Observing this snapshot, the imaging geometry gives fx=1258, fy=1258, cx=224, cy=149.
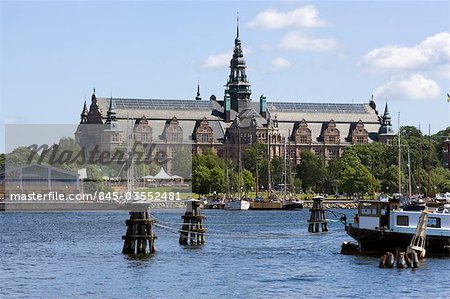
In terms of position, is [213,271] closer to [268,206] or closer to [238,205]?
[268,206]

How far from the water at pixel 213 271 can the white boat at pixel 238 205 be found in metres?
81.1

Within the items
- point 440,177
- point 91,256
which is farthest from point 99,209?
point 91,256

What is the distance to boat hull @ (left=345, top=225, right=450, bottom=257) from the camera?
2751 inches

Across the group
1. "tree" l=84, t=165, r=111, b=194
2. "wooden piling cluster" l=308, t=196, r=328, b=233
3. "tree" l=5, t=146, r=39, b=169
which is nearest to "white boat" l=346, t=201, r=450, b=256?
"wooden piling cluster" l=308, t=196, r=328, b=233

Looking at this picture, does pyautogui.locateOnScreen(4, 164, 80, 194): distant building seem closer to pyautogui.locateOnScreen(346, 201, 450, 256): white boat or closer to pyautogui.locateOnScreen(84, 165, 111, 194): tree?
pyautogui.locateOnScreen(84, 165, 111, 194): tree

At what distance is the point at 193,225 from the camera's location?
271 ft

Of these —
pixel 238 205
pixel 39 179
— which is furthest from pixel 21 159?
pixel 238 205

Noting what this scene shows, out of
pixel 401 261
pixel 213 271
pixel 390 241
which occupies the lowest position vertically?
pixel 213 271

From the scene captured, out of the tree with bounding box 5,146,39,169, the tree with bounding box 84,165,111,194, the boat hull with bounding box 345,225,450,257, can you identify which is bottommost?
the boat hull with bounding box 345,225,450,257

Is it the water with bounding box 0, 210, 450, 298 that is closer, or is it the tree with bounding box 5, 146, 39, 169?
the water with bounding box 0, 210, 450, 298

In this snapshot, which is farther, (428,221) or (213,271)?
(428,221)

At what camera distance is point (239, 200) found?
17875 centimetres

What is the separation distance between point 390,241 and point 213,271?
10579 mm

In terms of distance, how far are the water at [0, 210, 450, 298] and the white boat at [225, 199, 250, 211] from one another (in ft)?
266
